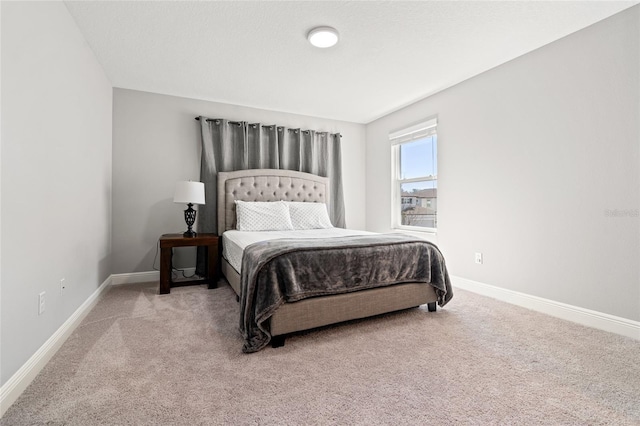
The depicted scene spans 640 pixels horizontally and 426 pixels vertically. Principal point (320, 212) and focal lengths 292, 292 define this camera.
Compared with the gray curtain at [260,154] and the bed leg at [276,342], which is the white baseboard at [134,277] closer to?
the gray curtain at [260,154]

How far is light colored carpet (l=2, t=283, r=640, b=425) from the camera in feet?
4.32

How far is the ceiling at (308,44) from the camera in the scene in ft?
7.13

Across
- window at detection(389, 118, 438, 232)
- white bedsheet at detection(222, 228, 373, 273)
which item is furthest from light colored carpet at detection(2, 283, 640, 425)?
window at detection(389, 118, 438, 232)


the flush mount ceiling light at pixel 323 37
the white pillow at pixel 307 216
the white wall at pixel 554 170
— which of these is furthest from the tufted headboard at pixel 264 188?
the flush mount ceiling light at pixel 323 37

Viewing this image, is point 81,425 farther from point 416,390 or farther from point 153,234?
point 153,234

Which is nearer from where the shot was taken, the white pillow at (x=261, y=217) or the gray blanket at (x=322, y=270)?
the gray blanket at (x=322, y=270)

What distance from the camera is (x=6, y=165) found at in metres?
1.41

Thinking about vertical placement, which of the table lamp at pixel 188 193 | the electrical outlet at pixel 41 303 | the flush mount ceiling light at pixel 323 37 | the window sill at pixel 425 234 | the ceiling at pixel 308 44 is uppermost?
the ceiling at pixel 308 44

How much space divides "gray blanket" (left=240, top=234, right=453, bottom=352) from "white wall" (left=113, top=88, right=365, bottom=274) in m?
2.13

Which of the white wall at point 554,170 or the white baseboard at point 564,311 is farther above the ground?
the white wall at point 554,170

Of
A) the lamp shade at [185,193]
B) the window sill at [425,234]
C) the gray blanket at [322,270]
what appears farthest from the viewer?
the window sill at [425,234]

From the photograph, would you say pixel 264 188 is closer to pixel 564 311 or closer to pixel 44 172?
pixel 44 172

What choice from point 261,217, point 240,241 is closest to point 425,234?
point 261,217

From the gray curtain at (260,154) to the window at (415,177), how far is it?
2.97 feet
